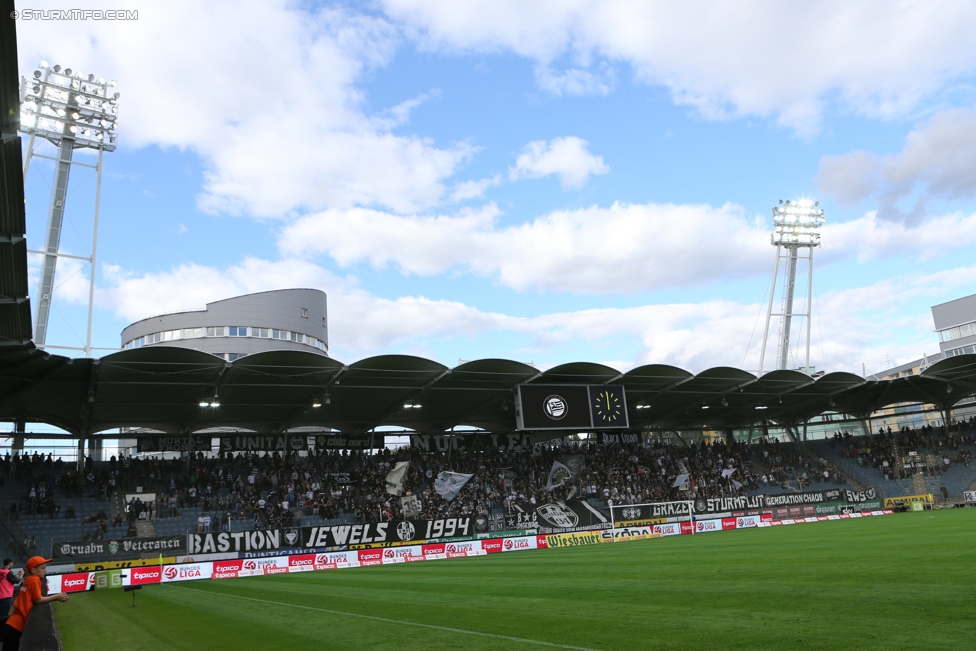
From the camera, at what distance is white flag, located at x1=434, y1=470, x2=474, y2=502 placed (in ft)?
130

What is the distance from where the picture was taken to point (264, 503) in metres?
35.7

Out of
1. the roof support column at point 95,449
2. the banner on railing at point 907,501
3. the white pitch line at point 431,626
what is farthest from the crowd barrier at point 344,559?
the roof support column at point 95,449

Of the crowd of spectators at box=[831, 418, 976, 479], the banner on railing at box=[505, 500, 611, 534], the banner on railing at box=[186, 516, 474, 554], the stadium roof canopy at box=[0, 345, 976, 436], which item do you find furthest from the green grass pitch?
the crowd of spectators at box=[831, 418, 976, 479]

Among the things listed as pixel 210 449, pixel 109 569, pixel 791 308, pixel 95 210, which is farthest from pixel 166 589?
pixel 791 308

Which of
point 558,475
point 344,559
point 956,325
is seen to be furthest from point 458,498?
point 956,325

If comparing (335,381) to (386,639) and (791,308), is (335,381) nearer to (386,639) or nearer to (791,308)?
(386,639)

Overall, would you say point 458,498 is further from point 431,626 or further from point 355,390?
point 431,626

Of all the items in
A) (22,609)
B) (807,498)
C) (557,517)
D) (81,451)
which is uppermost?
(81,451)

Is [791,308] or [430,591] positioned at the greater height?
[791,308]

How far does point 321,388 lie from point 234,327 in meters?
33.5

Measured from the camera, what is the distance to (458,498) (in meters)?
39.6

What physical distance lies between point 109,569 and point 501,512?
1977 centimetres

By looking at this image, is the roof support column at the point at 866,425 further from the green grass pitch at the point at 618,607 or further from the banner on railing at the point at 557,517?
the green grass pitch at the point at 618,607

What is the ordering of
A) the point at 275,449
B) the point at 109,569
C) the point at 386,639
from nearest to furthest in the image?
the point at 386,639, the point at 109,569, the point at 275,449
